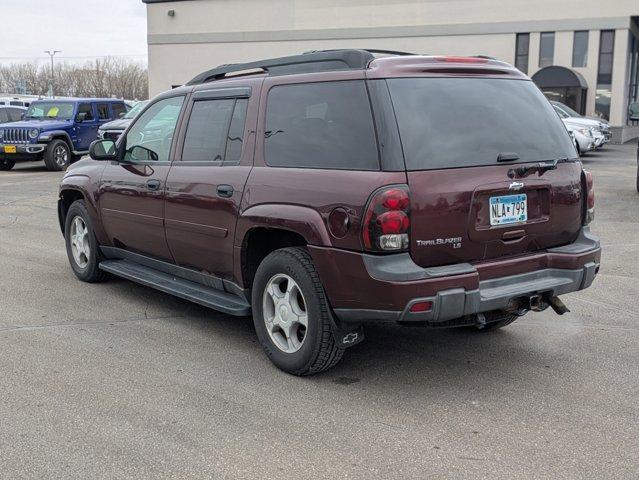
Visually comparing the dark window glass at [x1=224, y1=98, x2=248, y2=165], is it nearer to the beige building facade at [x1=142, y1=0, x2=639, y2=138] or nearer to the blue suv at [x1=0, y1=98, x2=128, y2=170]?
the blue suv at [x1=0, y1=98, x2=128, y2=170]

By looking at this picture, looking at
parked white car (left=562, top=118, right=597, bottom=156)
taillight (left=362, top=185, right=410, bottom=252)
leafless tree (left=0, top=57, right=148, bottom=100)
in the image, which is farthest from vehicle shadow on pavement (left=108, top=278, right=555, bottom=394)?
leafless tree (left=0, top=57, right=148, bottom=100)

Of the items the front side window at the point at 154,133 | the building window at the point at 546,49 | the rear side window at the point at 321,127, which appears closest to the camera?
the rear side window at the point at 321,127

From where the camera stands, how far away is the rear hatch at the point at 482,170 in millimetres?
3951

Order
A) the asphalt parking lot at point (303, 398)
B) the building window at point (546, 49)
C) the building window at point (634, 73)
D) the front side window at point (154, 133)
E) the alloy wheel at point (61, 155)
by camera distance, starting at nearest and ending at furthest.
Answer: the asphalt parking lot at point (303, 398) < the front side window at point (154, 133) < the alloy wheel at point (61, 155) < the building window at point (546, 49) < the building window at point (634, 73)

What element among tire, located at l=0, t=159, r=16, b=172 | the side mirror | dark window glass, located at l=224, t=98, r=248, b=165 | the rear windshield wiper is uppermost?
dark window glass, located at l=224, t=98, r=248, b=165

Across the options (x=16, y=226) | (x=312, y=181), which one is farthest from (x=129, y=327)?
(x=16, y=226)

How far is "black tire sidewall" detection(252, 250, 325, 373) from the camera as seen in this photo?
4.20m

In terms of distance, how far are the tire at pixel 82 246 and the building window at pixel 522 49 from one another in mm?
29890

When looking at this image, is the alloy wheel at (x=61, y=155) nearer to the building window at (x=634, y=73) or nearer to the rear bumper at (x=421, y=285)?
the rear bumper at (x=421, y=285)

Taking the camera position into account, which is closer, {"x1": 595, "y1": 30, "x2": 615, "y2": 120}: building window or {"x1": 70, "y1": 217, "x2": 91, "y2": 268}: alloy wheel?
{"x1": 70, "y1": 217, "x2": 91, "y2": 268}: alloy wheel

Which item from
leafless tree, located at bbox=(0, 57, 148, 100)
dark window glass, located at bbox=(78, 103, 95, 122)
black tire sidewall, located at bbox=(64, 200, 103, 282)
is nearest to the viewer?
black tire sidewall, located at bbox=(64, 200, 103, 282)

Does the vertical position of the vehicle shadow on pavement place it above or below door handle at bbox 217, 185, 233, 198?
below

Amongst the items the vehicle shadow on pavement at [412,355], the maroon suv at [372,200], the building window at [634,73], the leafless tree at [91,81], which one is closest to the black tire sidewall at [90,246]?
the vehicle shadow on pavement at [412,355]

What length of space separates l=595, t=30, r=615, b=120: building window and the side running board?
30687 millimetres
